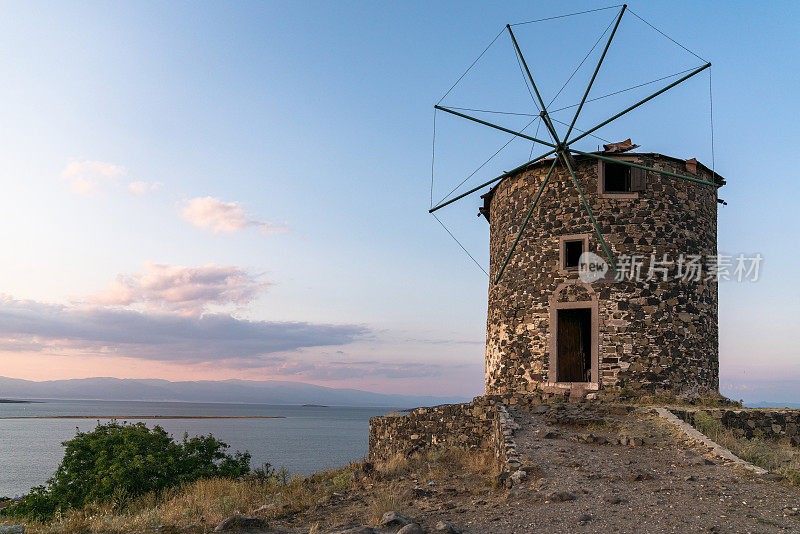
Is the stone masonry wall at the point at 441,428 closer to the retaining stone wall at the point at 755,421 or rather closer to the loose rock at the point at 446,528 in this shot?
the retaining stone wall at the point at 755,421

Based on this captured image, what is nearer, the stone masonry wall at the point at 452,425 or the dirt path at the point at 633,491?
the dirt path at the point at 633,491

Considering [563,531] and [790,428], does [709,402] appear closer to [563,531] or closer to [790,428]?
[790,428]

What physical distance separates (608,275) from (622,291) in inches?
22.3

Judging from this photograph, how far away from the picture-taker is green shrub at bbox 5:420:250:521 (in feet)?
51.1

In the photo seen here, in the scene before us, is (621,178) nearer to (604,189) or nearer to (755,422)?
(604,189)

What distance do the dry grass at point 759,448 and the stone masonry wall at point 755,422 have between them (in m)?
0.16

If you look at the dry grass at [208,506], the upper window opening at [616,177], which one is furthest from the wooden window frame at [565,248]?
the dry grass at [208,506]

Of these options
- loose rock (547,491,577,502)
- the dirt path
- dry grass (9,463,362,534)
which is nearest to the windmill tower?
the dirt path

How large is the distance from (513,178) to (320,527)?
13.0 meters

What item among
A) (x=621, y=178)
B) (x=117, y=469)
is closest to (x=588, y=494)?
(x=117, y=469)

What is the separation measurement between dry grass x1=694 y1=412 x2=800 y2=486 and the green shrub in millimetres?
12150

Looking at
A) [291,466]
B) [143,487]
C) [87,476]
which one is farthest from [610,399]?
[291,466]

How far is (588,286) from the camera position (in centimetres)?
1667

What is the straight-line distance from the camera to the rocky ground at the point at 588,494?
7.32m
